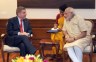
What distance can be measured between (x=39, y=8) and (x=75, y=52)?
237cm

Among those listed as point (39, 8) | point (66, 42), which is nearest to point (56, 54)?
point (66, 42)

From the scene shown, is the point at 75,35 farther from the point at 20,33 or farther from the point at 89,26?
the point at 20,33

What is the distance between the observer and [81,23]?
18.4 feet

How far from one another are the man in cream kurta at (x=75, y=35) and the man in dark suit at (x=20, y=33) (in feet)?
2.57

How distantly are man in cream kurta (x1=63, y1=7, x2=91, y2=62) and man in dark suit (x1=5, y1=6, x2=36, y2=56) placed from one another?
2.57 feet

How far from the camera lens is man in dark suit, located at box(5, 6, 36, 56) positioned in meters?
5.75

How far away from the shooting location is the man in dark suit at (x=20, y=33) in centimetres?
575

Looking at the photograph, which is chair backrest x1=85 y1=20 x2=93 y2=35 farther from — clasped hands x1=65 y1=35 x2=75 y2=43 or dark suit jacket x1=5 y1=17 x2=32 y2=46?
dark suit jacket x1=5 y1=17 x2=32 y2=46

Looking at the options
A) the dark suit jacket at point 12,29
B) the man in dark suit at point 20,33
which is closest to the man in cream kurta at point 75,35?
the man in dark suit at point 20,33

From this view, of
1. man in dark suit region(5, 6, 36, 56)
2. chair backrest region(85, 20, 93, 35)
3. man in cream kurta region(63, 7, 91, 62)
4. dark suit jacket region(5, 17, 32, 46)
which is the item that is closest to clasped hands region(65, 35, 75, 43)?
man in cream kurta region(63, 7, 91, 62)

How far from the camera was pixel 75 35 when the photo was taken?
5.69m

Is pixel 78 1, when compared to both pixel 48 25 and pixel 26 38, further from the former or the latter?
pixel 26 38

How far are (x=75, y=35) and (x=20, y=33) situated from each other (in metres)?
1.17

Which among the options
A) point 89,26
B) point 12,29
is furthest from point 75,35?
point 12,29
